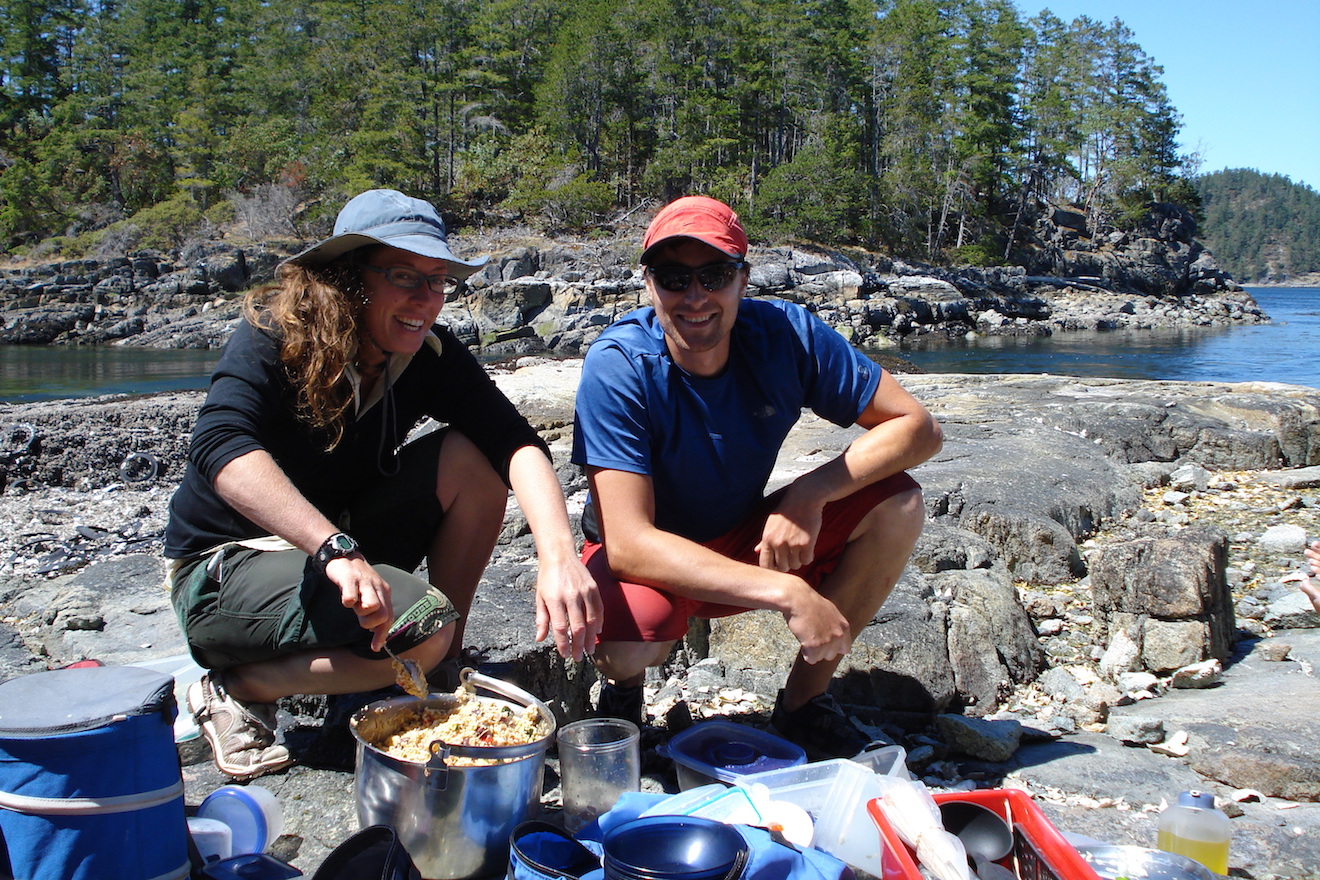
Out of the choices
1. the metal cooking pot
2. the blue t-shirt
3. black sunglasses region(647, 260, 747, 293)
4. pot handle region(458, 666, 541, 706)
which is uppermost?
black sunglasses region(647, 260, 747, 293)

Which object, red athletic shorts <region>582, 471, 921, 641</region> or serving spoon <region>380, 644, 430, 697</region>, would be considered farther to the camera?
red athletic shorts <region>582, 471, 921, 641</region>

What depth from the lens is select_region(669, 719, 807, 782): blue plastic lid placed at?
6.70 ft

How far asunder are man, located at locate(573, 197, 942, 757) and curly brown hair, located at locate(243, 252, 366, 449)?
55cm

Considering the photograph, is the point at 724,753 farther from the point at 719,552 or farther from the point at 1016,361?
the point at 1016,361

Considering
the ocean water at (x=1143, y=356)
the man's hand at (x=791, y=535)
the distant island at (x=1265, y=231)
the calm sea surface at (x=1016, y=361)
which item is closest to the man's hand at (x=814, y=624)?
the man's hand at (x=791, y=535)

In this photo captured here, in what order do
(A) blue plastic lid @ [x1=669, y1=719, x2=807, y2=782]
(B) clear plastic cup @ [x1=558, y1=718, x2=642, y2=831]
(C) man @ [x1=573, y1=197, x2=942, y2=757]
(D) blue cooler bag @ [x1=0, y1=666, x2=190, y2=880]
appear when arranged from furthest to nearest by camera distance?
(C) man @ [x1=573, y1=197, x2=942, y2=757]
(A) blue plastic lid @ [x1=669, y1=719, x2=807, y2=782]
(B) clear plastic cup @ [x1=558, y1=718, x2=642, y2=831]
(D) blue cooler bag @ [x1=0, y1=666, x2=190, y2=880]

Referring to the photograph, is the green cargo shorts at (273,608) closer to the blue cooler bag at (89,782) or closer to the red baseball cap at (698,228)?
the blue cooler bag at (89,782)

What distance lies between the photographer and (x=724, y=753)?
213 centimetres

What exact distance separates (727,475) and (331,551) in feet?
3.14

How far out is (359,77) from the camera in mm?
47062

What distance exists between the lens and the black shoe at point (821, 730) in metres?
2.31

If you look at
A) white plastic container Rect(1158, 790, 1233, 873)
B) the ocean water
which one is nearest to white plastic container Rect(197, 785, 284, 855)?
white plastic container Rect(1158, 790, 1233, 873)

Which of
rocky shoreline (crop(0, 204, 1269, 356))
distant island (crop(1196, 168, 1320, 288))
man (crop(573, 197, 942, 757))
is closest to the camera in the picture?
man (crop(573, 197, 942, 757))

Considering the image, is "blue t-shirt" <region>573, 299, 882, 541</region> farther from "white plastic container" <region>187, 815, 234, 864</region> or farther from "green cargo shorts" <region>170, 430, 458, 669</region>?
"white plastic container" <region>187, 815, 234, 864</region>
